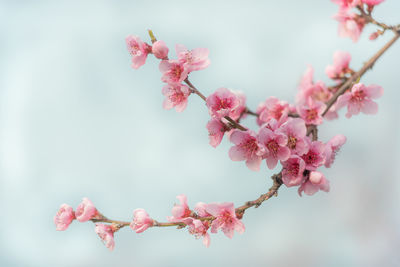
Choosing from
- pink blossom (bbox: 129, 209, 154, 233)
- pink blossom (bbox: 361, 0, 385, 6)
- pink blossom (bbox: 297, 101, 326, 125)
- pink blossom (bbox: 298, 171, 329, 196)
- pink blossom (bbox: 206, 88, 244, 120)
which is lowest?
pink blossom (bbox: 129, 209, 154, 233)

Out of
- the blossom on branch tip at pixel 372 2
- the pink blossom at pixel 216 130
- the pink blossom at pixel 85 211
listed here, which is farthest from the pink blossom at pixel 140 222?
the blossom on branch tip at pixel 372 2

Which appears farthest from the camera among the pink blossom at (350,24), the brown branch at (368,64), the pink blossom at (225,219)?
the pink blossom at (350,24)

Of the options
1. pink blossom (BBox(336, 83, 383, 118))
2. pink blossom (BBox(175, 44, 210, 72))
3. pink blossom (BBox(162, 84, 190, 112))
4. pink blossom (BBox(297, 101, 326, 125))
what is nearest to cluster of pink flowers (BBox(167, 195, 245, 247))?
pink blossom (BBox(162, 84, 190, 112))

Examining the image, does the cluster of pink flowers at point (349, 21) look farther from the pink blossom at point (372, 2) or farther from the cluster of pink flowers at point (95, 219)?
the cluster of pink flowers at point (95, 219)

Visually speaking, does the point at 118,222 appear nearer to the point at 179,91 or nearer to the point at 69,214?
the point at 69,214

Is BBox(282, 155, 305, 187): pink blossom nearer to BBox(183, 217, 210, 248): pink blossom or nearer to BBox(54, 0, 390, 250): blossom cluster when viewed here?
BBox(54, 0, 390, 250): blossom cluster

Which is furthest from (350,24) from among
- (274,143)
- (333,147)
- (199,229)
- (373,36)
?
(199,229)
